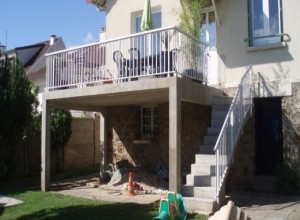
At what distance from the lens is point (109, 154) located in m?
14.0

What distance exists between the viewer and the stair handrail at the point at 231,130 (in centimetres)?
842

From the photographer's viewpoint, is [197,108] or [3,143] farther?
[197,108]

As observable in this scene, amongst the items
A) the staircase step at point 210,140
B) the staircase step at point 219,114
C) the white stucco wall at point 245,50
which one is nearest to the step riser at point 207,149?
the staircase step at point 210,140

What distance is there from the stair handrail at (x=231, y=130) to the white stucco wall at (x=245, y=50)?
510mm

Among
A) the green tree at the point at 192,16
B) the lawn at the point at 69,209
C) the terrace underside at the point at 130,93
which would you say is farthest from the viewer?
the green tree at the point at 192,16

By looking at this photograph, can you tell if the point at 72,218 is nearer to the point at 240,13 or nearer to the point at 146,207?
the point at 146,207

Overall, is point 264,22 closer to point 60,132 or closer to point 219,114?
point 219,114

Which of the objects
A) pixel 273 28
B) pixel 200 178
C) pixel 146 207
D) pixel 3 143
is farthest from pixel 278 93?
pixel 3 143

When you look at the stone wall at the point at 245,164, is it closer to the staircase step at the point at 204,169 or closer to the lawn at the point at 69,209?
the staircase step at the point at 204,169

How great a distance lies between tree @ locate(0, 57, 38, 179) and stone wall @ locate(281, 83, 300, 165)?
6898 mm

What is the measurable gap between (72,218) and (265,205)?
437 cm

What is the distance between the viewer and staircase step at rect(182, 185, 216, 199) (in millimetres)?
8454

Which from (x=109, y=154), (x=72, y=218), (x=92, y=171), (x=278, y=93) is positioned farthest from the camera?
(x=92, y=171)

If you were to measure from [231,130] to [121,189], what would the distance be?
162 inches
